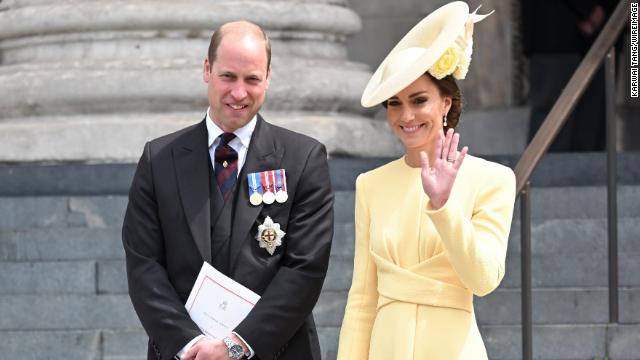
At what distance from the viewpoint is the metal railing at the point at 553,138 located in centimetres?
562

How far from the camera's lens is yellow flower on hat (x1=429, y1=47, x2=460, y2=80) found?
3.98 meters

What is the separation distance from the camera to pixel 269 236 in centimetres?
412

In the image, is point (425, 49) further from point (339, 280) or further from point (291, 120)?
point (291, 120)

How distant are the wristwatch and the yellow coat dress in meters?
0.26

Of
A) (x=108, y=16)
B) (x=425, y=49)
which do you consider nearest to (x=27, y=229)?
(x=108, y=16)

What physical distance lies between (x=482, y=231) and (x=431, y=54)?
470 mm

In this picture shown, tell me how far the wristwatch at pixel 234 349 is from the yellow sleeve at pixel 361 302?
260 millimetres

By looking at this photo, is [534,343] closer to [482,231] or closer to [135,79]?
[482,231]

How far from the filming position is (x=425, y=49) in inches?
161

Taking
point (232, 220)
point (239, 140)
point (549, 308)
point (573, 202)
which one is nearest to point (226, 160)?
point (239, 140)

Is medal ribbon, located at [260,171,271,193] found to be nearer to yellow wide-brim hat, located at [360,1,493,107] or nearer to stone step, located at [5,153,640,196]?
yellow wide-brim hat, located at [360,1,493,107]

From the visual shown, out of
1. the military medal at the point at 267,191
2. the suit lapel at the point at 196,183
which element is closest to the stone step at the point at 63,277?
the suit lapel at the point at 196,183

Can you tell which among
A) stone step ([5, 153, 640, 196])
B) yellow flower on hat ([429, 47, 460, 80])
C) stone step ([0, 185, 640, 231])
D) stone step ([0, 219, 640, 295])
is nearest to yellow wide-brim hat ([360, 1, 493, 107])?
yellow flower on hat ([429, 47, 460, 80])

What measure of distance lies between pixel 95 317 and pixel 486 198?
2668 mm
